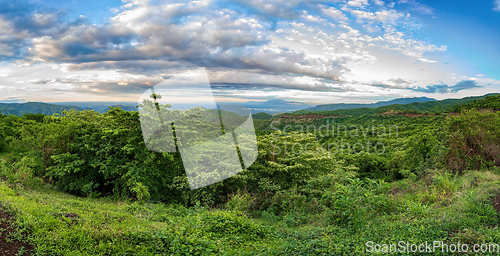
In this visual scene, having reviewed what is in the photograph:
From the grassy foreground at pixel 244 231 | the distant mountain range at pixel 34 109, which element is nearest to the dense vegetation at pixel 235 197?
the grassy foreground at pixel 244 231

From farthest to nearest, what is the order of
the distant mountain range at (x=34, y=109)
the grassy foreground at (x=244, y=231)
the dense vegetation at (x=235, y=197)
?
the distant mountain range at (x=34, y=109) → the dense vegetation at (x=235, y=197) → the grassy foreground at (x=244, y=231)

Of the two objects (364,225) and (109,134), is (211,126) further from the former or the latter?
(364,225)

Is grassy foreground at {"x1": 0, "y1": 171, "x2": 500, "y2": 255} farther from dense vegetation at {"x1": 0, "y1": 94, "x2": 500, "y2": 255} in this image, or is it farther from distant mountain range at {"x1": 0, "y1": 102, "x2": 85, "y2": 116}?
distant mountain range at {"x1": 0, "y1": 102, "x2": 85, "y2": 116}

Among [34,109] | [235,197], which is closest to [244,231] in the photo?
[235,197]

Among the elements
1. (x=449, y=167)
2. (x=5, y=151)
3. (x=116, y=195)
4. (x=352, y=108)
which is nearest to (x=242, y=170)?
(x=116, y=195)

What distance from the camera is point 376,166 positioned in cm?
2875

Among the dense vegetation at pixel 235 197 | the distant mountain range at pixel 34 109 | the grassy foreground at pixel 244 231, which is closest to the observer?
the grassy foreground at pixel 244 231

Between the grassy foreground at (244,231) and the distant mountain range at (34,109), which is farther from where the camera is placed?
the distant mountain range at (34,109)

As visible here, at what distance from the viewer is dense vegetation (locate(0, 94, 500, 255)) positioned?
4.46 meters

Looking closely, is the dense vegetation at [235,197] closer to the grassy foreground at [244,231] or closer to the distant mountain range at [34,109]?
the grassy foreground at [244,231]

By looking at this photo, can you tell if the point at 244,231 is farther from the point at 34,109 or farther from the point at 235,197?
the point at 34,109

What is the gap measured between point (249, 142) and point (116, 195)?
237 inches

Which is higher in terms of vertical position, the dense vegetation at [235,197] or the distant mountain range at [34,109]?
the distant mountain range at [34,109]

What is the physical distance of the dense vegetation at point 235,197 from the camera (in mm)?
4461
